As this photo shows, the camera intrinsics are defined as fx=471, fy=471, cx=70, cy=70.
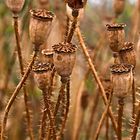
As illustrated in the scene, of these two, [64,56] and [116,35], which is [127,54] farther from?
[64,56]

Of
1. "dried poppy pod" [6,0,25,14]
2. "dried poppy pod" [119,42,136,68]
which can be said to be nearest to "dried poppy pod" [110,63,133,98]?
"dried poppy pod" [119,42,136,68]

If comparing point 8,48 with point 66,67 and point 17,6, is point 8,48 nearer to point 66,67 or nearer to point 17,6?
point 17,6

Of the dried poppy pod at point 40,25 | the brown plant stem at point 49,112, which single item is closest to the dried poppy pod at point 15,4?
the dried poppy pod at point 40,25

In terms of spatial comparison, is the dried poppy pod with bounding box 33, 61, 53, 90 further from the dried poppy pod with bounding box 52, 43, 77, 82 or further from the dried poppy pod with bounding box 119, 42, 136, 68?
the dried poppy pod with bounding box 119, 42, 136, 68

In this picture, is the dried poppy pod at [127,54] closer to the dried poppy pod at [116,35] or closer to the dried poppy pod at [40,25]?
the dried poppy pod at [116,35]

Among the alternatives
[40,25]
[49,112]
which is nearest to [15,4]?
[40,25]

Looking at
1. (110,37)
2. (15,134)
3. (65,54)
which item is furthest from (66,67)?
(15,134)
